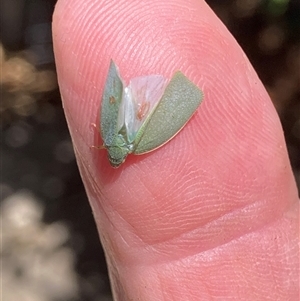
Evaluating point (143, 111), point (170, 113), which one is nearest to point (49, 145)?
point (143, 111)

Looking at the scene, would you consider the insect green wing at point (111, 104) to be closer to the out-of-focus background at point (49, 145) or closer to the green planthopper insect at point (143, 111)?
the green planthopper insect at point (143, 111)

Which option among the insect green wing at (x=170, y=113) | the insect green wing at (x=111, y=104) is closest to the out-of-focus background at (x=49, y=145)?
the insect green wing at (x=170, y=113)

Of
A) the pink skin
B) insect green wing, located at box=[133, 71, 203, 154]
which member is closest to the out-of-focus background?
the pink skin

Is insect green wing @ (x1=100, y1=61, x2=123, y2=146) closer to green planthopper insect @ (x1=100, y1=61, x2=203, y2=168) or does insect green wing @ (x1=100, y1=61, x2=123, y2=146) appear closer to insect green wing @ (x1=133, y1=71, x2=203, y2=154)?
green planthopper insect @ (x1=100, y1=61, x2=203, y2=168)

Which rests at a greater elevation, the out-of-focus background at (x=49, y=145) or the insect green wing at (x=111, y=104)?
the insect green wing at (x=111, y=104)

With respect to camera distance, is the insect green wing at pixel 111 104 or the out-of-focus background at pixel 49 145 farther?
the out-of-focus background at pixel 49 145

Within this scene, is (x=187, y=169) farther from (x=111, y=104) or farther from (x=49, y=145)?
(x=49, y=145)

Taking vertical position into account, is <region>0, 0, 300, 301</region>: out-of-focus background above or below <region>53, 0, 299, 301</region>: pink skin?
below
